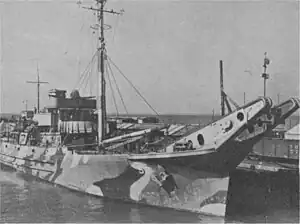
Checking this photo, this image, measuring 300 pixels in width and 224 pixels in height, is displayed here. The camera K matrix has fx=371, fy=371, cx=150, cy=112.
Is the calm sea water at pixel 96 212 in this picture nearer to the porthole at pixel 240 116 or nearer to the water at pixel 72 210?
the water at pixel 72 210

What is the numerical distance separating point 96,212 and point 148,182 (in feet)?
7.09

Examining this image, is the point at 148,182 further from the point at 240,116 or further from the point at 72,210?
the point at 240,116

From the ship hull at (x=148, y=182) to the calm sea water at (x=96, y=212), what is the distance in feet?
1.08

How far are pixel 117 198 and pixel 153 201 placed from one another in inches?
64.7

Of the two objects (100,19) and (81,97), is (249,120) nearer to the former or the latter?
(100,19)

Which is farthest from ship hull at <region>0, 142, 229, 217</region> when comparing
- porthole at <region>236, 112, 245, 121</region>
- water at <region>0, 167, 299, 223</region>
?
porthole at <region>236, 112, 245, 121</region>

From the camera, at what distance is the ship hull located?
1309 cm

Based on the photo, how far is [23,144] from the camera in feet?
71.4

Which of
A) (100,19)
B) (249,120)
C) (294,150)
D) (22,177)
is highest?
(100,19)

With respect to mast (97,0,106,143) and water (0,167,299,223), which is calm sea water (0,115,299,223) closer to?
water (0,167,299,223)

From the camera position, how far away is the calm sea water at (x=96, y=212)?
12688 millimetres

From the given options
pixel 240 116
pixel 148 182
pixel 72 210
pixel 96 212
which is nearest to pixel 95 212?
pixel 96 212

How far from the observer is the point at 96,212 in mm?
13422

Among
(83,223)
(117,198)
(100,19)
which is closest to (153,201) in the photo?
(117,198)
